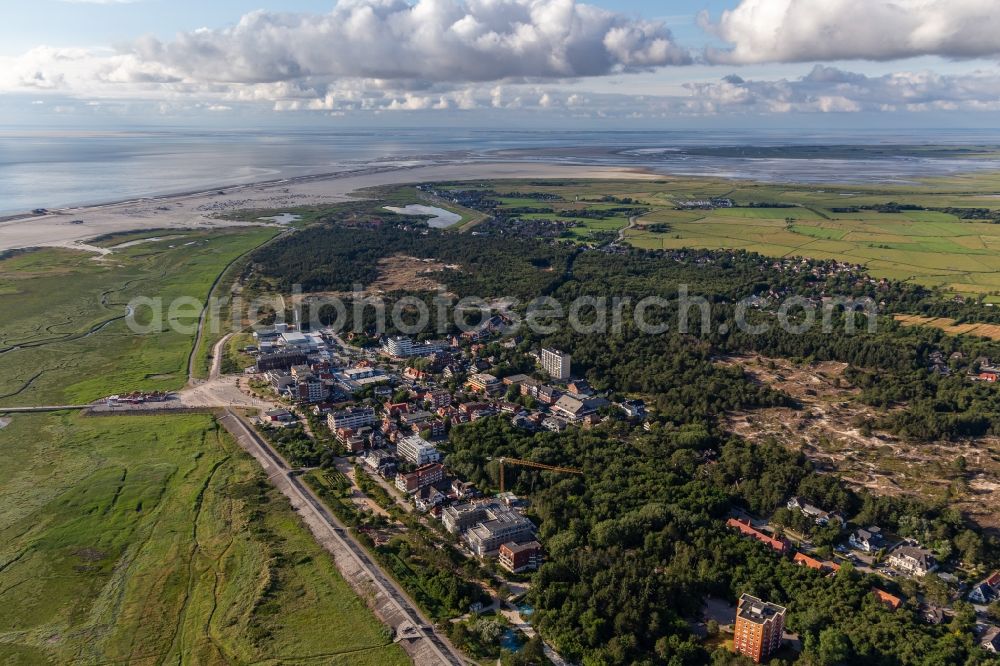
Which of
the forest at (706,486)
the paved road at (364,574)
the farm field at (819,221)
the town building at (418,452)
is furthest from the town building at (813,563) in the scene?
the farm field at (819,221)

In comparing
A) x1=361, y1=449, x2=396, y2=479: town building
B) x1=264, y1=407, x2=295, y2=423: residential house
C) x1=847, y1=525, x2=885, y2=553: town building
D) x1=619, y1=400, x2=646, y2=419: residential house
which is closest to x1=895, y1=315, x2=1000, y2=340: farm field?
x1=619, y1=400, x2=646, y2=419: residential house

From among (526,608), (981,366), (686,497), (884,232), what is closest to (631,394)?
(686,497)

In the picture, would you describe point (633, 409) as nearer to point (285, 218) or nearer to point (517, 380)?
point (517, 380)

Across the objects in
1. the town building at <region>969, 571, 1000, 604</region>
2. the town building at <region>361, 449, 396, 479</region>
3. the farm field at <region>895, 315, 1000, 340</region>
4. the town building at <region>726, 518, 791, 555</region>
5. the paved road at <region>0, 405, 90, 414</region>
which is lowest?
the town building at <region>969, 571, 1000, 604</region>

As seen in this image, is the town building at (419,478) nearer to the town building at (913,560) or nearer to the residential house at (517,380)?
the residential house at (517,380)

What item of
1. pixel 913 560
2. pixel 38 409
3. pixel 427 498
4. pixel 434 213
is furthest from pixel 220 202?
pixel 913 560

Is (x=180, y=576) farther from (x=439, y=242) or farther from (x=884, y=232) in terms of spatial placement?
(x=884, y=232)

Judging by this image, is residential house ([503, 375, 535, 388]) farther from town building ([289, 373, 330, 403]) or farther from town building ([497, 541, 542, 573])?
town building ([497, 541, 542, 573])
